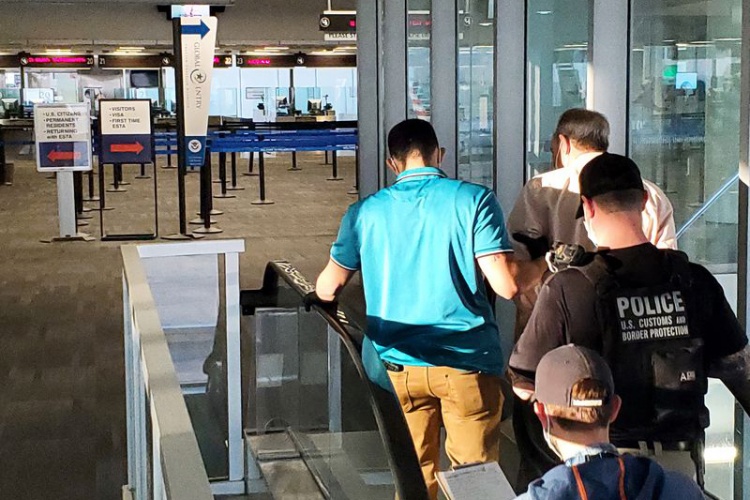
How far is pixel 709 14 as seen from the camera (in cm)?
514

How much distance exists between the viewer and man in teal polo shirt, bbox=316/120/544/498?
155 inches

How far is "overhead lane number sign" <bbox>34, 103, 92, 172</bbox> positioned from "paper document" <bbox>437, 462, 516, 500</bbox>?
11764 millimetres

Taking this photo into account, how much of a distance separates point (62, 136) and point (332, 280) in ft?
34.2

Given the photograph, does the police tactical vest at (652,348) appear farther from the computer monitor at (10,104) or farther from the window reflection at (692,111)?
the computer monitor at (10,104)

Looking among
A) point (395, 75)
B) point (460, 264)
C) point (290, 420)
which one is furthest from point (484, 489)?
point (395, 75)

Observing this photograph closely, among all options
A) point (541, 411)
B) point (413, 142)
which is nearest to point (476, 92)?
point (413, 142)

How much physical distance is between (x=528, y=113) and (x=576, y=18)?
3.37ft

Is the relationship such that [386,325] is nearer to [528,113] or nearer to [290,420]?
[290,420]

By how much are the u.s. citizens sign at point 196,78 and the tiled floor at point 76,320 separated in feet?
3.89

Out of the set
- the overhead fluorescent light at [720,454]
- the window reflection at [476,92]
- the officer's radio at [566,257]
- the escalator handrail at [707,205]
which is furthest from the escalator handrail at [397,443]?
the window reflection at [476,92]

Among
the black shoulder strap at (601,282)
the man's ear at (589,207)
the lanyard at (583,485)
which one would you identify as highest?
the man's ear at (589,207)

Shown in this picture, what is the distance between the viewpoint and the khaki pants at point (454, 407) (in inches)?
158

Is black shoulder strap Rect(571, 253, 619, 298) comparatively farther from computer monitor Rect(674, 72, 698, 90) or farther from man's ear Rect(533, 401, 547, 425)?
computer monitor Rect(674, 72, 698, 90)

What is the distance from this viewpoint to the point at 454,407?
4.04 meters
